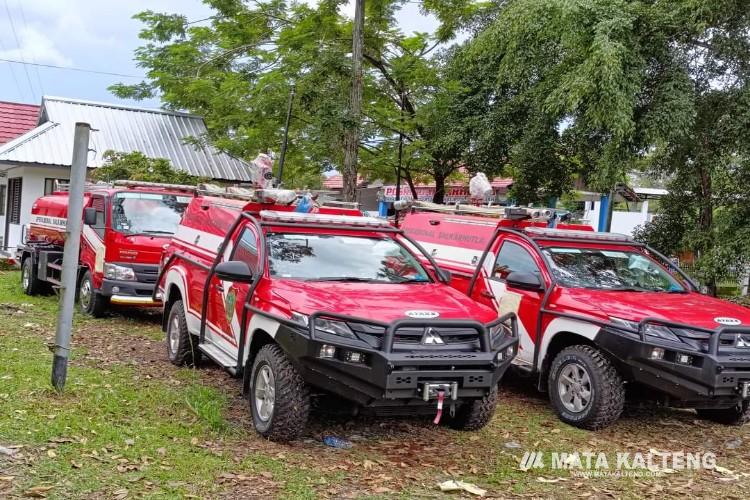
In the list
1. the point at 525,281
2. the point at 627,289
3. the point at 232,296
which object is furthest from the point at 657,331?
the point at 232,296

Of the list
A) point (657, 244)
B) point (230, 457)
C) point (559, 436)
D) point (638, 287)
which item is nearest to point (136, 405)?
point (230, 457)

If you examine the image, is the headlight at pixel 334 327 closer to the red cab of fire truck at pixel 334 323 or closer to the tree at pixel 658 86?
the red cab of fire truck at pixel 334 323

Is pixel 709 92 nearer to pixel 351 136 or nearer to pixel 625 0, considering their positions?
pixel 625 0

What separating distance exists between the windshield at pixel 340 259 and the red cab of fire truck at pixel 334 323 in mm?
12

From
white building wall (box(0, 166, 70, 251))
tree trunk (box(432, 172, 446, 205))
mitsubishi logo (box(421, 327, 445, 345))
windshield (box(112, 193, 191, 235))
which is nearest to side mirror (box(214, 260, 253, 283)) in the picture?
mitsubishi logo (box(421, 327, 445, 345))

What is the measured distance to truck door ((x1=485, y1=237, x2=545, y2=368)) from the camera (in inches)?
A: 283

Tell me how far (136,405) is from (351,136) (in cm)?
902

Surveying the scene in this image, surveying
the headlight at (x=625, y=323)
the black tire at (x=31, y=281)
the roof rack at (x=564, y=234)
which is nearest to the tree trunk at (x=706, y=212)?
the roof rack at (x=564, y=234)

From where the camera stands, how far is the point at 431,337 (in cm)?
508

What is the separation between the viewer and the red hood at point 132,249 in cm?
1016

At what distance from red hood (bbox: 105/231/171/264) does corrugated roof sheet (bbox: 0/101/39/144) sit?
15.5m

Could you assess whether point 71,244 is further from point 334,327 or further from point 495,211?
point 495,211

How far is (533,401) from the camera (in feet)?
24.4

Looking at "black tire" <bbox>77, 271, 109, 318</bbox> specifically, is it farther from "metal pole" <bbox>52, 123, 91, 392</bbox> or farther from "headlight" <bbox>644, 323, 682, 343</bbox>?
"headlight" <bbox>644, 323, 682, 343</bbox>
